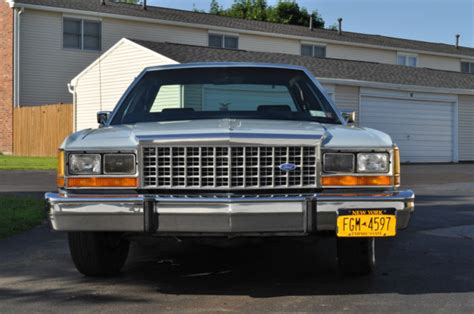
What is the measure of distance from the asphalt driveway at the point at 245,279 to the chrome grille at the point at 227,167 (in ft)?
1.78

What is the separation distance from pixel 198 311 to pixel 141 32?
24262 mm

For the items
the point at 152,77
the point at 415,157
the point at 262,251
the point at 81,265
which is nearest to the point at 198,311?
the point at 81,265

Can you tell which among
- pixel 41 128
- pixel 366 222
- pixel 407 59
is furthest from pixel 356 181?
pixel 407 59

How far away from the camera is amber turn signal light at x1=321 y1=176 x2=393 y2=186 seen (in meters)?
4.22

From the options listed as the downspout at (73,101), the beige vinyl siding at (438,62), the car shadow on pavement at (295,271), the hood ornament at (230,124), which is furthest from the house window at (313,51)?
the hood ornament at (230,124)

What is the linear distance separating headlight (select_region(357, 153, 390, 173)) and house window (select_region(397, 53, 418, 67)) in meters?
31.6

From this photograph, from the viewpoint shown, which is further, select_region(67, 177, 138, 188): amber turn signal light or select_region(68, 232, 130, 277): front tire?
select_region(68, 232, 130, 277): front tire

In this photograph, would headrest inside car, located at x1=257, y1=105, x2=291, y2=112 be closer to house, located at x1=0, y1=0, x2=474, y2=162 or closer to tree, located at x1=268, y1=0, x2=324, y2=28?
house, located at x1=0, y1=0, x2=474, y2=162

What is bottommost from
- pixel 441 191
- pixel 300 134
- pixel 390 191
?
pixel 441 191

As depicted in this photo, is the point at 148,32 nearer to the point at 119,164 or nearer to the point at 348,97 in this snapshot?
the point at 348,97

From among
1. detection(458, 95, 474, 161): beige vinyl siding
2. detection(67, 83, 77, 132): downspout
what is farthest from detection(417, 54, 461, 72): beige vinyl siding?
detection(67, 83, 77, 132): downspout

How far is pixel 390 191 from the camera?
4.27 meters

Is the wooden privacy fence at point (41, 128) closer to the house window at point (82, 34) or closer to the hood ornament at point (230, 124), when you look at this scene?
the house window at point (82, 34)

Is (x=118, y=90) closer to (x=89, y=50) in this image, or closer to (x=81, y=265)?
(x=89, y=50)
